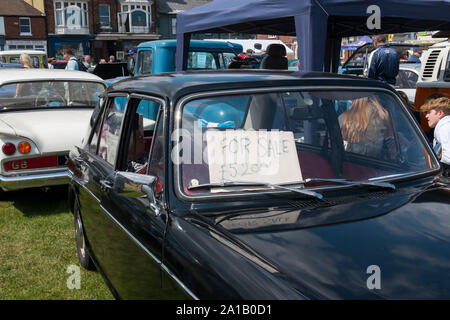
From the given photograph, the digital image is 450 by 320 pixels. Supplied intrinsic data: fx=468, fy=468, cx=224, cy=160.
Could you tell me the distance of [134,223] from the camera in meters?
2.39

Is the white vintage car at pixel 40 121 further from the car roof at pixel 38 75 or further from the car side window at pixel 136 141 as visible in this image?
the car side window at pixel 136 141

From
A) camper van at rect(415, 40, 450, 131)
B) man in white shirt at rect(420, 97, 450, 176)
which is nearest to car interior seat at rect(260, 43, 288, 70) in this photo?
camper van at rect(415, 40, 450, 131)

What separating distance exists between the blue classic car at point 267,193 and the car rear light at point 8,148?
2.29m

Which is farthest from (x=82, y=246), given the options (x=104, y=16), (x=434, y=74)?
(x=104, y=16)

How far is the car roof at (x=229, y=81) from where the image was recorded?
244 centimetres

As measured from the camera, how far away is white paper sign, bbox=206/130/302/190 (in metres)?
2.34

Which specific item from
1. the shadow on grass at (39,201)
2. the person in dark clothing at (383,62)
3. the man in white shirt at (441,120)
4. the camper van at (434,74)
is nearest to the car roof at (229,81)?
the man in white shirt at (441,120)

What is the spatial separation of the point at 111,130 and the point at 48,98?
390 cm

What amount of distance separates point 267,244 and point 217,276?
0.26m

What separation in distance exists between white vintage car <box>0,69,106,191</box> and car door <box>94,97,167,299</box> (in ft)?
8.28

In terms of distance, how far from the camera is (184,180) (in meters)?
2.23

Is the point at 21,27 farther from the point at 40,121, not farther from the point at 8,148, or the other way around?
the point at 8,148
